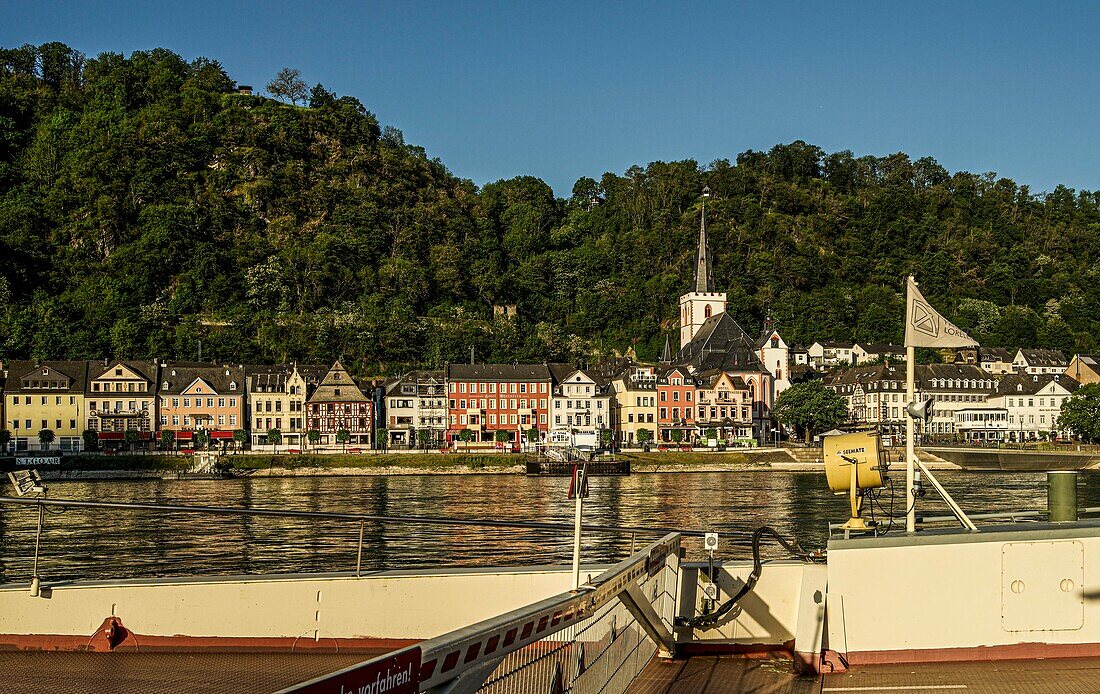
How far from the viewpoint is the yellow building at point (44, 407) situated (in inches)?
3361

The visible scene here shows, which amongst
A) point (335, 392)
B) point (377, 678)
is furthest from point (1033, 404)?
point (377, 678)

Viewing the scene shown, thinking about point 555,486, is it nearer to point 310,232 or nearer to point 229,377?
point 229,377

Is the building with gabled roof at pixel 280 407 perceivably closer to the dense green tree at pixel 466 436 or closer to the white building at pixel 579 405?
the dense green tree at pixel 466 436

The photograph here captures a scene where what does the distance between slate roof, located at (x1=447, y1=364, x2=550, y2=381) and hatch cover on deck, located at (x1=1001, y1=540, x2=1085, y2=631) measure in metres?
86.8

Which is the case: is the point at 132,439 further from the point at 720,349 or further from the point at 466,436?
the point at 720,349

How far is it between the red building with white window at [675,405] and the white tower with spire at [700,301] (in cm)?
3000

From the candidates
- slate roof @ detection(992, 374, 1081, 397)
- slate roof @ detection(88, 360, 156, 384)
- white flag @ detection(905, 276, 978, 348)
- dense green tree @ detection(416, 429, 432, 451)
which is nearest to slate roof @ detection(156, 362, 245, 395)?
slate roof @ detection(88, 360, 156, 384)

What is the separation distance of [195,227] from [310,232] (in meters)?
15.1

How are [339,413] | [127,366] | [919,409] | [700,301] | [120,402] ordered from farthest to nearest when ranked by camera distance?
[700,301], [339,413], [127,366], [120,402], [919,409]

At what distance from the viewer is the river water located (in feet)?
74.2

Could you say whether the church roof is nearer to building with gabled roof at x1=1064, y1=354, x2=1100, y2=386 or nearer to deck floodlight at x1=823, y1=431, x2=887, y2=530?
building with gabled roof at x1=1064, y1=354, x2=1100, y2=386

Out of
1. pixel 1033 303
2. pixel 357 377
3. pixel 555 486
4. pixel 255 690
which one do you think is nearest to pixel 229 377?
pixel 357 377

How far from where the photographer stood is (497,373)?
318 ft

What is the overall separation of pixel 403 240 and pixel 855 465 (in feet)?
459
